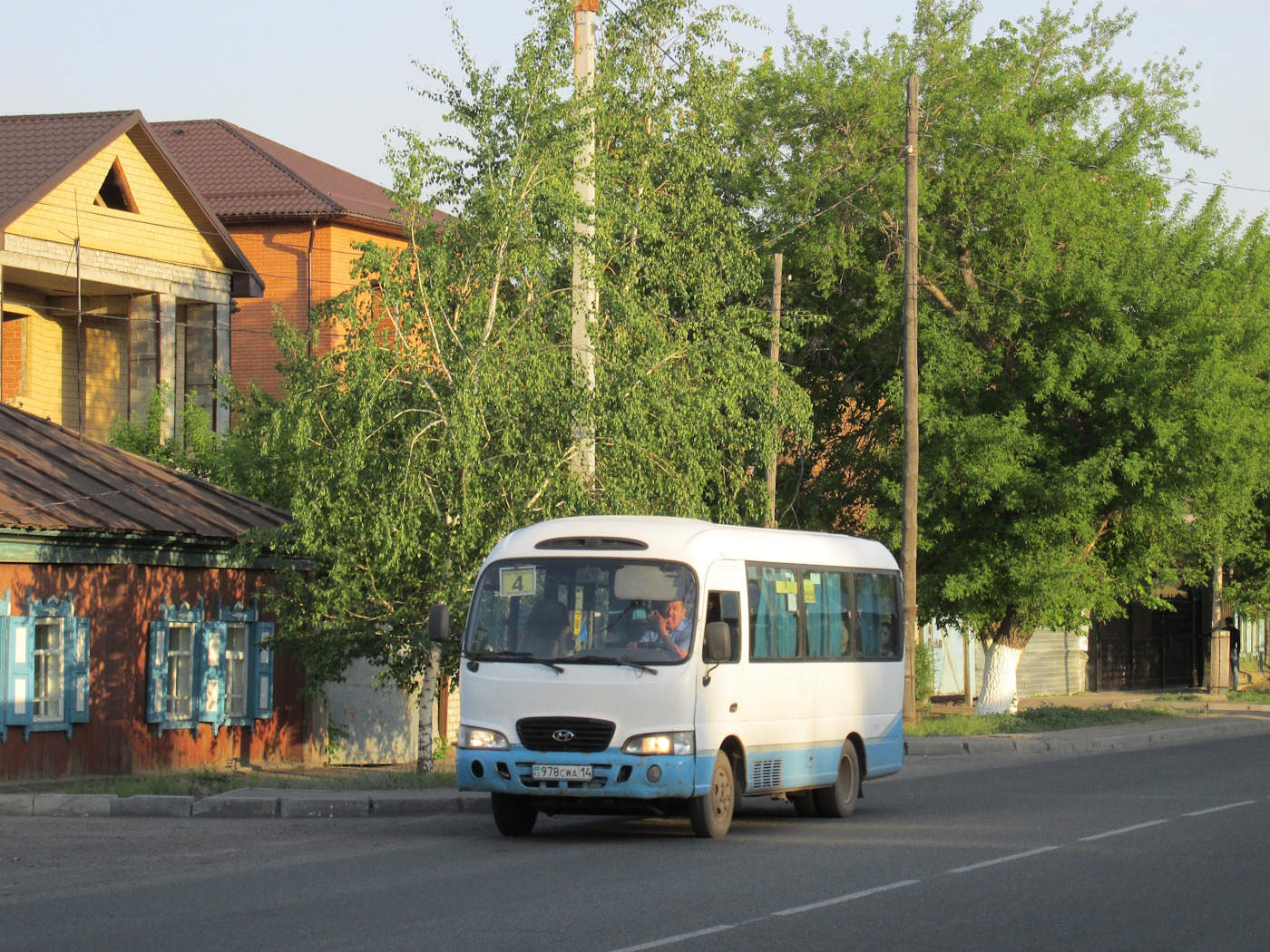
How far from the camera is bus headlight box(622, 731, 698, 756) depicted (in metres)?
12.9

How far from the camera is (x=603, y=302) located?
1908cm

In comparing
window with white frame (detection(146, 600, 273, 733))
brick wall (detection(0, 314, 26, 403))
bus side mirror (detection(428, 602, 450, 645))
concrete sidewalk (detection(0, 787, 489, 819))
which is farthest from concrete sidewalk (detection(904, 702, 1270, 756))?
brick wall (detection(0, 314, 26, 403))

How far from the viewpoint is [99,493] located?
66.3 ft

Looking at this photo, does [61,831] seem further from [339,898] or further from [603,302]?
[603,302]

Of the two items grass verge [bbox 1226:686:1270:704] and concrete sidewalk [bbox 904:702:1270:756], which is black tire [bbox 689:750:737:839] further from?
grass verge [bbox 1226:686:1270:704]

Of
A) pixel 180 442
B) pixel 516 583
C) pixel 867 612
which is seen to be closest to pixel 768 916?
pixel 516 583

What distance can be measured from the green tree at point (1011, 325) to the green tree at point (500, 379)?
1028cm

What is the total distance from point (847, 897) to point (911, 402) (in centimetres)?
1720

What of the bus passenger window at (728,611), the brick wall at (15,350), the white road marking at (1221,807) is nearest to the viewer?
the bus passenger window at (728,611)

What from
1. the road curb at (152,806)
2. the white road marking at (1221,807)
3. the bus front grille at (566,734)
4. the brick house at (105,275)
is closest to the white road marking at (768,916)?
the bus front grille at (566,734)

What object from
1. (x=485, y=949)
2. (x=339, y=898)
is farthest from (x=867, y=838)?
(x=485, y=949)

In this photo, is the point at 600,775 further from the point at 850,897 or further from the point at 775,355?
the point at 775,355

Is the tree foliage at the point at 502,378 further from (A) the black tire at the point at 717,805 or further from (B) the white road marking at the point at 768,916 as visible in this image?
(B) the white road marking at the point at 768,916

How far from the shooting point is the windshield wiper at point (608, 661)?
1306cm
